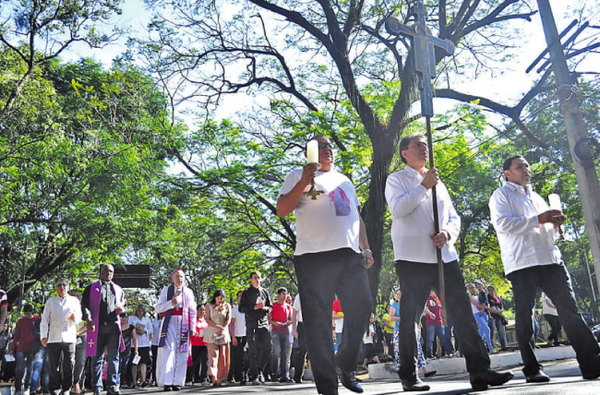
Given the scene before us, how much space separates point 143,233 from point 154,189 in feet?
6.33

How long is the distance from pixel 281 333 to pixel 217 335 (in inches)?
58.0

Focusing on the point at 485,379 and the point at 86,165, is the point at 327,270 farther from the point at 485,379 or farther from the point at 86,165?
the point at 86,165

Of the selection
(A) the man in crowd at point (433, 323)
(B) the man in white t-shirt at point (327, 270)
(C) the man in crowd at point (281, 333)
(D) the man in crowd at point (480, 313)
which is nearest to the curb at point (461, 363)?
(C) the man in crowd at point (281, 333)

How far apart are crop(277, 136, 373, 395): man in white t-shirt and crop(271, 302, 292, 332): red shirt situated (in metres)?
8.32

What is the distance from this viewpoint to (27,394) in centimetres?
1283

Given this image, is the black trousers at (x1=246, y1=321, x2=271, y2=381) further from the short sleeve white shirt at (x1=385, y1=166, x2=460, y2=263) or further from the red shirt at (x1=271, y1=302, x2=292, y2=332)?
the short sleeve white shirt at (x1=385, y1=166, x2=460, y2=263)

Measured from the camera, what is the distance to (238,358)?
14531 millimetres

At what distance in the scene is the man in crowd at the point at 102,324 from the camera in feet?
29.9

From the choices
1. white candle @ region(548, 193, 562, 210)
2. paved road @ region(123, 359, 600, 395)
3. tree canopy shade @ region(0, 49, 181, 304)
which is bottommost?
paved road @ region(123, 359, 600, 395)

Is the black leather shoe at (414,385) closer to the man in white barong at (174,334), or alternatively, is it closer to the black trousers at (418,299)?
the black trousers at (418,299)

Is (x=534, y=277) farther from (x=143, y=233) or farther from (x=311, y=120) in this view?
(x=143, y=233)

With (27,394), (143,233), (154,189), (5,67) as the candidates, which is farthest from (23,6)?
(27,394)

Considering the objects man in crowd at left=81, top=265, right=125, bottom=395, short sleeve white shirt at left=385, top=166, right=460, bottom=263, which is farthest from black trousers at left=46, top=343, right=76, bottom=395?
short sleeve white shirt at left=385, top=166, right=460, bottom=263

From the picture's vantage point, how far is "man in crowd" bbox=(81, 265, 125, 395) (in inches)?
359
